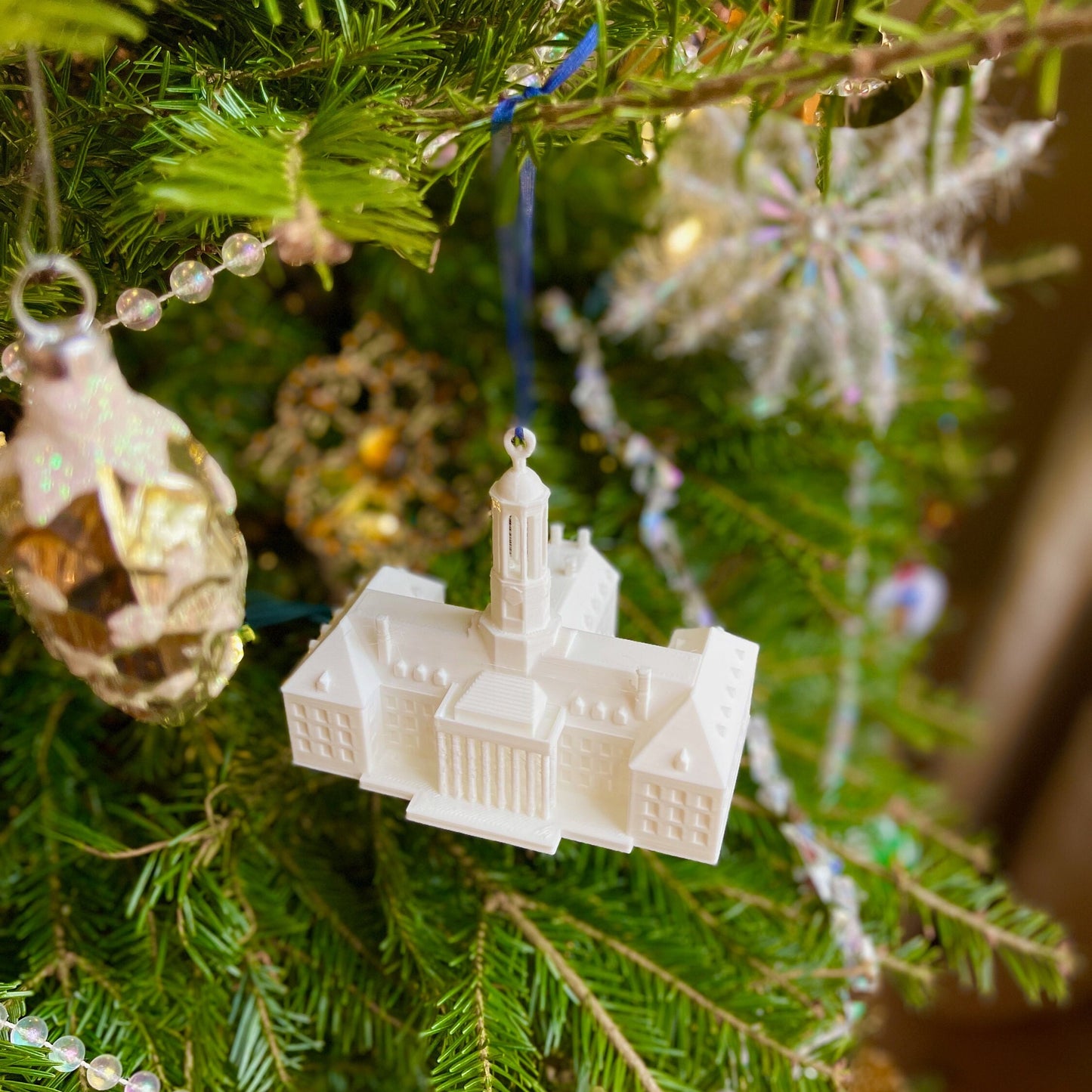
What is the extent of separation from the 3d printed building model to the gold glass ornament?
0.12 metres

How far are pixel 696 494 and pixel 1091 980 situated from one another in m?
0.99

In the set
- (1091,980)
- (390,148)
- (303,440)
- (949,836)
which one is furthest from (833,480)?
(1091,980)

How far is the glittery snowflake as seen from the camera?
0.72m

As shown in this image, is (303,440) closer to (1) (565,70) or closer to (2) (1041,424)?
(1) (565,70)

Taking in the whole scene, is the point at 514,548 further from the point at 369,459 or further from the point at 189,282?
the point at 369,459

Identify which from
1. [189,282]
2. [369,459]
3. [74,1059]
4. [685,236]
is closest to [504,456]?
[369,459]

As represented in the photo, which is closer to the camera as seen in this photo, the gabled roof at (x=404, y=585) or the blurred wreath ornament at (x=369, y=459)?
the gabled roof at (x=404, y=585)

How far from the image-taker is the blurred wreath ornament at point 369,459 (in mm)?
749

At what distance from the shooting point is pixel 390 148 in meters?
0.37

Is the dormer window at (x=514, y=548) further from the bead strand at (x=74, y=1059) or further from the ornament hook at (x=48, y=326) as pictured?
the bead strand at (x=74, y=1059)

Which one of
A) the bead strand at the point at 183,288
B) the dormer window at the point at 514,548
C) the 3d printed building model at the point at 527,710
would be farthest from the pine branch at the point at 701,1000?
the bead strand at the point at 183,288

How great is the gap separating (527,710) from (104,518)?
7.6 inches

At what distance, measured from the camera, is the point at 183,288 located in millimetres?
399

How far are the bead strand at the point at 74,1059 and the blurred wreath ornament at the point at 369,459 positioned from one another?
0.37 metres
